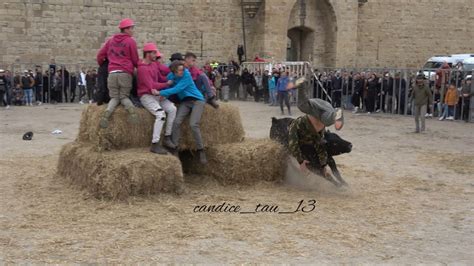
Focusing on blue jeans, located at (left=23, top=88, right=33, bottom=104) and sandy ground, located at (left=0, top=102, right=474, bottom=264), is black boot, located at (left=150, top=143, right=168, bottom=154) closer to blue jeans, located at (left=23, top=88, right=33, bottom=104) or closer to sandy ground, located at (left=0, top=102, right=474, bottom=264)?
sandy ground, located at (left=0, top=102, right=474, bottom=264)

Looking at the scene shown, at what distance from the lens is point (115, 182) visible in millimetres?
6359

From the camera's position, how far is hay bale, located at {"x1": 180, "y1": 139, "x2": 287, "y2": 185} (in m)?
7.34

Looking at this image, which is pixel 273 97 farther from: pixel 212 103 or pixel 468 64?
pixel 212 103

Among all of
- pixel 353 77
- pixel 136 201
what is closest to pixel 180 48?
pixel 353 77

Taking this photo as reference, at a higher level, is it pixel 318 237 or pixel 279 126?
pixel 279 126

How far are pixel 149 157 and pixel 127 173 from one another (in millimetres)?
359

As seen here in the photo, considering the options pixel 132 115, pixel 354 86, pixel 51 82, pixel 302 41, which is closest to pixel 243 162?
pixel 132 115

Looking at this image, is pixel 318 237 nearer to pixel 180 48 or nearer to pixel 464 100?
pixel 464 100

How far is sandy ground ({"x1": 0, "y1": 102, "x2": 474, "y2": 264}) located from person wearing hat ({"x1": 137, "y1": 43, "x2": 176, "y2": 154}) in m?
0.72

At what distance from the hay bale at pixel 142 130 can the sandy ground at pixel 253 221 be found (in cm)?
65

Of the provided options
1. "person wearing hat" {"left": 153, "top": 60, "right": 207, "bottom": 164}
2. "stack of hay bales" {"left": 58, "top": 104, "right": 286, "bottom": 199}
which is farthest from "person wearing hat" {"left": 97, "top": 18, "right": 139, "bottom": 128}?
"person wearing hat" {"left": 153, "top": 60, "right": 207, "bottom": 164}

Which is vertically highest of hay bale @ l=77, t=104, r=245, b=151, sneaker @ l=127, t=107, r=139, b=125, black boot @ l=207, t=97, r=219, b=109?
black boot @ l=207, t=97, r=219, b=109

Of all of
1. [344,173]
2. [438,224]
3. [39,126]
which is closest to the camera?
[438,224]

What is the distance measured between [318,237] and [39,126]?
10.6 meters
